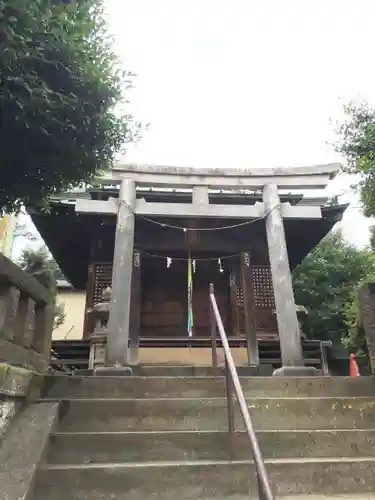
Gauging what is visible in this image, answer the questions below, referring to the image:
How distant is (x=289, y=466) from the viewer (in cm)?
282

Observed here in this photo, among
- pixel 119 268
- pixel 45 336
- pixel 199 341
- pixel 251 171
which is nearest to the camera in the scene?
pixel 45 336

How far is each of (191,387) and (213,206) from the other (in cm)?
459

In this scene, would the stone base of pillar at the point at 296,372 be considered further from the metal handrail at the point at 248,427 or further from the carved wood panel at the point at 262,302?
the carved wood panel at the point at 262,302

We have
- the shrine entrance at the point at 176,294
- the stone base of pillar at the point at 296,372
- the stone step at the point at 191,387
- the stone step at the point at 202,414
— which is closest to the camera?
the stone step at the point at 202,414

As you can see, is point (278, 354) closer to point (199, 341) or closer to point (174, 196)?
point (199, 341)

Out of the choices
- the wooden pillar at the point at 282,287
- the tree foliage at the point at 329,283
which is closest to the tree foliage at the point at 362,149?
the wooden pillar at the point at 282,287

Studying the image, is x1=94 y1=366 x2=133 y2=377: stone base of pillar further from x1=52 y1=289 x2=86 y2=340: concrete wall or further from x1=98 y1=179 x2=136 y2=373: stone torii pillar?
x1=52 y1=289 x2=86 y2=340: concrete wall

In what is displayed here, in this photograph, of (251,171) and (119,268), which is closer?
(119,268)

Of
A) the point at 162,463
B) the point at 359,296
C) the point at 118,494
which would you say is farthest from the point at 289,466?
the point at 359,296

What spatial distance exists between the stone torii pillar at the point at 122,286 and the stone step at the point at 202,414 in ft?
7.33

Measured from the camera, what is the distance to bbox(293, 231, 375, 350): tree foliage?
14.0m

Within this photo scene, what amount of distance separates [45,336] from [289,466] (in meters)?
2.77

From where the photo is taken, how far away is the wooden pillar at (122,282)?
614cm

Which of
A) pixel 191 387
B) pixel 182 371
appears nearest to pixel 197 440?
pixel 191 387
